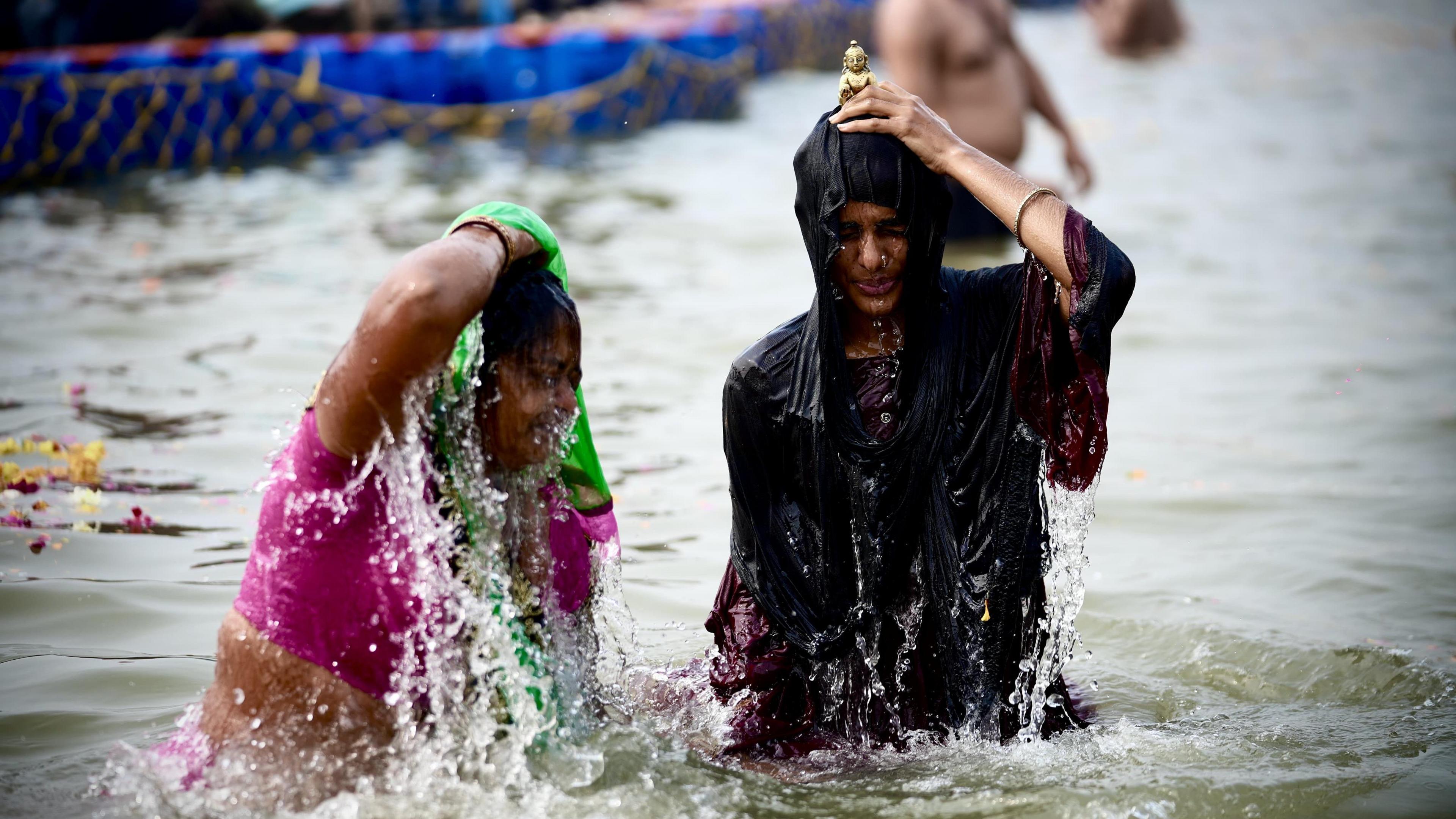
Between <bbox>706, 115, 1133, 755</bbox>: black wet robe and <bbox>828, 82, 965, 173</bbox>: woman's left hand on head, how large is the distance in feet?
0.11

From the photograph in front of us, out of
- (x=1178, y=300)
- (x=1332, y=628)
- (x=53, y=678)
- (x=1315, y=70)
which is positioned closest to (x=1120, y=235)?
(x=1178, y=300)

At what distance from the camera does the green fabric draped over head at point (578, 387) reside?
2.68 metres

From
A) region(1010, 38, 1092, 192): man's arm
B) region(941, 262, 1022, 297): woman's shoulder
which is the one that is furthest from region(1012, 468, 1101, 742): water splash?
region(1010, 38, 1092, 192): man's arm

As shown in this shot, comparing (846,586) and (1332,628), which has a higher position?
(846,586)

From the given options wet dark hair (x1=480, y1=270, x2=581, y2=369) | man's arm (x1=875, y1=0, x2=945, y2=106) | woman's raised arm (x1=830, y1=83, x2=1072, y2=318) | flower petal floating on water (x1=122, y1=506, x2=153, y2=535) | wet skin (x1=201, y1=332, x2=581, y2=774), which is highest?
man's arm (x1=875, y1=0, x2=945, y2=106)

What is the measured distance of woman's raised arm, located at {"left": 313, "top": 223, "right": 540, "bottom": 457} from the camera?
240 cm

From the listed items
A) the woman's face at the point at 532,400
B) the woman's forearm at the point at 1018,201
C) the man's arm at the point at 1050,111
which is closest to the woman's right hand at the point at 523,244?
the woman's face at the point at 532,400

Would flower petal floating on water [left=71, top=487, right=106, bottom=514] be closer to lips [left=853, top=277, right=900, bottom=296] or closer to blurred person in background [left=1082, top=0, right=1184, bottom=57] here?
lips [left=853, top=277, right=900, bottom=296]

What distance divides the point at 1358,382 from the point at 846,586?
488 centimetres

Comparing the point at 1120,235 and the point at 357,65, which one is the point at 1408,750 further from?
the point at 357,65

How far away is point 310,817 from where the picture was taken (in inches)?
112

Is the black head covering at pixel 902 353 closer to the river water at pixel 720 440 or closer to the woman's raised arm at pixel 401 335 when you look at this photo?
the river water at pixel 720 440

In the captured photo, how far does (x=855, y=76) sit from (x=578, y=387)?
0.88 m

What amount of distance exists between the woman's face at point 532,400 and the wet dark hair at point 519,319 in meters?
0.01
